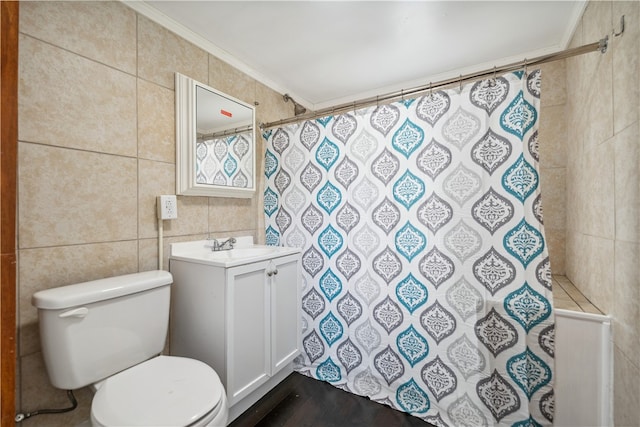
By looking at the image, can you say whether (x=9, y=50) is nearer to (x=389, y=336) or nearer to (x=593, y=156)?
(x=389, y=336)

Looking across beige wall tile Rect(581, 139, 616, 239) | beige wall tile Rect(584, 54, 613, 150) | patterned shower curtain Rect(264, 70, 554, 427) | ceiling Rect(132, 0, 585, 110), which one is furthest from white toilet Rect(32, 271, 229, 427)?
beige wall tile Rect(584, 54, 613, 150)

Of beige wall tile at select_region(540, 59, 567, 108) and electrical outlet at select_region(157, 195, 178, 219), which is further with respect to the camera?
beige wall tile at select_region(540, 59, 567, 108)

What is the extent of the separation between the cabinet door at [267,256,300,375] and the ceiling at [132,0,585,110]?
140cm

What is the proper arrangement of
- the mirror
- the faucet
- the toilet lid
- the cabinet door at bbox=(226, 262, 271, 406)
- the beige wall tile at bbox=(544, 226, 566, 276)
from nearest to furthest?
the toilet lid → the cabinet door at bbox=(226, 262, 271, 406) → the mirror → the faucet → the beige wall tile at bbox=(544, 226, 566, 276)

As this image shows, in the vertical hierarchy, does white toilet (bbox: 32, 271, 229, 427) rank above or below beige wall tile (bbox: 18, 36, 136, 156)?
below

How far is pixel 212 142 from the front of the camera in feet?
5.53

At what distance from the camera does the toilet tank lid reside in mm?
958

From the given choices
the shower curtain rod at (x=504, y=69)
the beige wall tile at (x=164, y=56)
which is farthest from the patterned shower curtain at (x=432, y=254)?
the beige wall tile at (x=164, y=56)

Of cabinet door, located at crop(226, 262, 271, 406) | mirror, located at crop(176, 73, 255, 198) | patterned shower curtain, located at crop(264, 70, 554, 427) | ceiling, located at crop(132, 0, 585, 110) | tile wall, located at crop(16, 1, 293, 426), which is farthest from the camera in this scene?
mirror, located at crop(176, 73, 255, 198)

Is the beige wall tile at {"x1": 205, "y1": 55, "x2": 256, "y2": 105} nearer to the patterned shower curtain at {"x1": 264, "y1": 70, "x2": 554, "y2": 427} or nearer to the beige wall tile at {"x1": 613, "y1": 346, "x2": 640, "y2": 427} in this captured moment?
the patterned shower curtain at {"x1": 264, "y1": 70, "x2": 554, "y2": 427}

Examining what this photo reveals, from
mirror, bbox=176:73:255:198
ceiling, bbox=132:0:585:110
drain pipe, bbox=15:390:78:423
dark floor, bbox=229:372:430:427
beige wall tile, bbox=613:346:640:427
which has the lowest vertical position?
dark floor, bbox=229:372:430:427

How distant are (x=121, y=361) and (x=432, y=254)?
1.54 meters

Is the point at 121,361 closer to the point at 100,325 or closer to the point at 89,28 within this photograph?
the point at 100,325

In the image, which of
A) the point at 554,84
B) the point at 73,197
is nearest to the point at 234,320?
the point at 73,197
